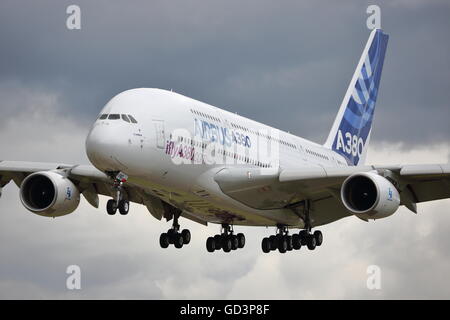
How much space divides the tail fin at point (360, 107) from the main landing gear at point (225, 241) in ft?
38.1

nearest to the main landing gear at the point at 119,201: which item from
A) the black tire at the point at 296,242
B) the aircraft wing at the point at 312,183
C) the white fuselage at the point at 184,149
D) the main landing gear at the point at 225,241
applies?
the white fuselage at the point at 184,149

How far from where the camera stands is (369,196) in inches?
1613

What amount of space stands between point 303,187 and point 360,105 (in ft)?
65.1

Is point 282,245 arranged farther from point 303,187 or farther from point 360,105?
point 360,105

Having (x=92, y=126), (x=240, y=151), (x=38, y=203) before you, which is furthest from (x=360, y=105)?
(x=92, y=126)

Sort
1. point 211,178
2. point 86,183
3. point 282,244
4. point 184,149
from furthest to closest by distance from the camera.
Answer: point 282,244
point 86,183
point 211,178
point 184,149

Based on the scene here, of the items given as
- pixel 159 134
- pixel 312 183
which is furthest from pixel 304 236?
pixel 159 134

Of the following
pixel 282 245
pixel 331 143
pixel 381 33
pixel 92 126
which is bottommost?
pixel 282 245

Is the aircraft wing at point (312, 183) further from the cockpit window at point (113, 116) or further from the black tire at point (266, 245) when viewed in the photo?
the cockpit window at point (113, 116)

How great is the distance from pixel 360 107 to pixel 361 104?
28 cm

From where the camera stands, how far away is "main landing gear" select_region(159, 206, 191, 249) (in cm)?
4591

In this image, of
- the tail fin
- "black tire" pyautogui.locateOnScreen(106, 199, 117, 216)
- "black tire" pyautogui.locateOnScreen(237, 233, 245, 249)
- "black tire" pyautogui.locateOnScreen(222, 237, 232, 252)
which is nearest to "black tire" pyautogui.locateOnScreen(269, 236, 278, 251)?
"black tire" pyautogui.locateOnScreen(237, 233, 245, 249)

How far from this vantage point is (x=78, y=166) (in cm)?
4297

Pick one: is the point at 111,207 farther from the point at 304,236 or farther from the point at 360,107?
the point at 360,107
